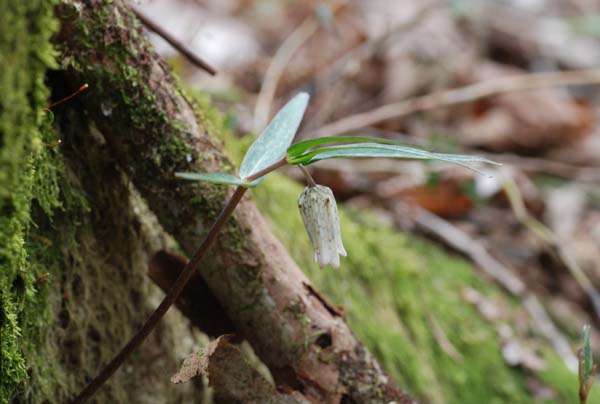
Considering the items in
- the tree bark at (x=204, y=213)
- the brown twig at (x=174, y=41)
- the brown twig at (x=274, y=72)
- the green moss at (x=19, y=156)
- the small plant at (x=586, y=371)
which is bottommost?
the green moss at (x=19, y=156)

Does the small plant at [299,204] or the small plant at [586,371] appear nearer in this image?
the small plant at [299,204]

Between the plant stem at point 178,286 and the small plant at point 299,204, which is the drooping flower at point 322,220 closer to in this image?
the small plant at point 299,204

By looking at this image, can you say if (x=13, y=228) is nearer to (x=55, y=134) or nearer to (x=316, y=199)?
(x=55, y=134)

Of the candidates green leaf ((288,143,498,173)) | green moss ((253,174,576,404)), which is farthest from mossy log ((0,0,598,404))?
green moss ((253,174,576,404))

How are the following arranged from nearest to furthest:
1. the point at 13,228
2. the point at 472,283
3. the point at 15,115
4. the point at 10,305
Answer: the point at 15,115, the point at 13,228, the point at 10,305, the point at 472,283

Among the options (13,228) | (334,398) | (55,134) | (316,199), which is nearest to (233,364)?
(334,398)

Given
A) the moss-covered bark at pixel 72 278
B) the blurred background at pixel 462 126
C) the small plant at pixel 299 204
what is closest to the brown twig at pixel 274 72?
the blurred background at pixel 462 126

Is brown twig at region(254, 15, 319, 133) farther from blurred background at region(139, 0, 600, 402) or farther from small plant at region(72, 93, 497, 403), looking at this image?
small plant at region(72, 93, 497, 403)
